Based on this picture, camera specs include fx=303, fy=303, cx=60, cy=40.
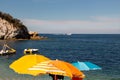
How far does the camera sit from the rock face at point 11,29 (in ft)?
539

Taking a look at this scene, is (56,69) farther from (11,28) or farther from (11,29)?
(11,28)

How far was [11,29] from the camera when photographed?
167250 millimetres

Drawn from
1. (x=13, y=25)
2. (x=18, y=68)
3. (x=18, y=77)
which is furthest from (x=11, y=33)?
(x=18, y=68)

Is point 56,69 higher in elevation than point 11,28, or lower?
lower

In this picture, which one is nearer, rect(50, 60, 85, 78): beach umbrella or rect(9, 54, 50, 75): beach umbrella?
rect(50, 60, 85, 78): beach umbrella

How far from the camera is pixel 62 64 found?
16.2m

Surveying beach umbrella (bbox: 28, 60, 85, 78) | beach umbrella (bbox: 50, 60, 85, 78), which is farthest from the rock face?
beach umbrella (bbox: 50, 60, 85, 78)

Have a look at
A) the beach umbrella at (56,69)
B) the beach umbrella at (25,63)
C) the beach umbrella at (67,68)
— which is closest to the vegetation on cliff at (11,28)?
the beach umbrella at (25,63)

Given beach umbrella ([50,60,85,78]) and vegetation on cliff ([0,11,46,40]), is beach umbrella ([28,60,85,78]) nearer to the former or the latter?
beach umbrella ([50,60,85,78])

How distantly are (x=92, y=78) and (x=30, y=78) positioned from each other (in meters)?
7.92

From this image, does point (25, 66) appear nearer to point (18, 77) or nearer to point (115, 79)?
point (18, 77)

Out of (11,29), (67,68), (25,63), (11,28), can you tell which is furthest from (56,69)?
(11,28)

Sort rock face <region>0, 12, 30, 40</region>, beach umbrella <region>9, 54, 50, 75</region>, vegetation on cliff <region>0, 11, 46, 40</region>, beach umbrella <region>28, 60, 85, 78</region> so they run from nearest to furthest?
beach umbrella <region>28, 60, 85, 78</region> → beach umbrella <region>9, 54, 50, 75</region> → rock face <region>0, 12, 30, 40</region> → vegetation on cliff <region>0, 11, 46, 40</region>

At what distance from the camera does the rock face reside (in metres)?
164
